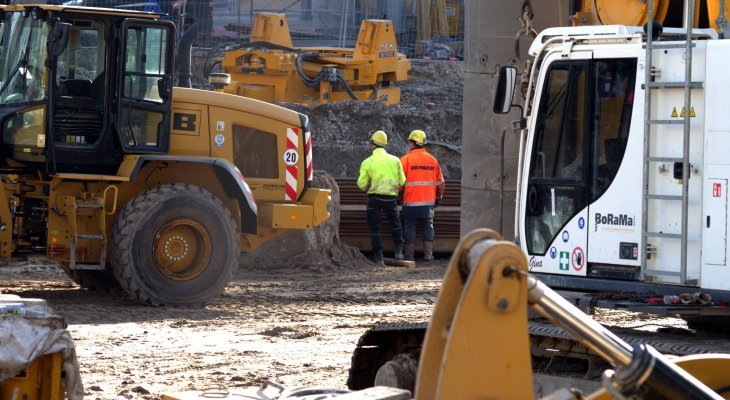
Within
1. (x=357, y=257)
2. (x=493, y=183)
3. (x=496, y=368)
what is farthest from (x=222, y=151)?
(x=496, y=368)

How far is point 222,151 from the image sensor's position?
12.3 meters

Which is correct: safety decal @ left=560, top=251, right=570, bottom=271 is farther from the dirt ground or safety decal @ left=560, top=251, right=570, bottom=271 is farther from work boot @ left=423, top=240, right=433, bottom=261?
work boot @ left=423, top=240, right=433, bottom=261

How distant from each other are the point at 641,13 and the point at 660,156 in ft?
4.25

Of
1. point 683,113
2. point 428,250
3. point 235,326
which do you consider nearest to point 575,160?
point 683,113

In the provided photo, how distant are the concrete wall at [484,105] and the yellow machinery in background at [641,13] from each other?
2636mm

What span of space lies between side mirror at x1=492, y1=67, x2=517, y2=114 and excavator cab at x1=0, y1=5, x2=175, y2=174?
4.88 m

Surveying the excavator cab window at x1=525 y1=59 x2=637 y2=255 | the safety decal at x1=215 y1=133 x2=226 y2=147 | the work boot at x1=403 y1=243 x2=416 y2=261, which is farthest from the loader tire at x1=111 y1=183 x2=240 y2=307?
the work boot at x1=403 y1=243 x2=416 y2=261

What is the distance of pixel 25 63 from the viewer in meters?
11.4

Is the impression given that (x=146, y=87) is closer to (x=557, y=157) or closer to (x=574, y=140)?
(x=557, y=157)

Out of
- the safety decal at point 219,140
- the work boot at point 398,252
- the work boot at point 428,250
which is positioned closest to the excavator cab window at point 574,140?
the safety decal at point 219,140

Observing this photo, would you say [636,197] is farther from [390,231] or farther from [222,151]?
[390,231]

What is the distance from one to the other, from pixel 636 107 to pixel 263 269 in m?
8.97

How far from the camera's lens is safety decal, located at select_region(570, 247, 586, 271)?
721cm

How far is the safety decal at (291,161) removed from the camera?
1293 centimetres
